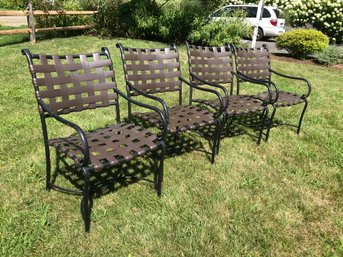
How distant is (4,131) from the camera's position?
402 centimetres

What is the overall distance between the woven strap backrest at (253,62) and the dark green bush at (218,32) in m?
5.55

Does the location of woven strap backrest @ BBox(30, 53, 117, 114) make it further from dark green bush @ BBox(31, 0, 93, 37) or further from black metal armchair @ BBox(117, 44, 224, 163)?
dark green bush @ BBox(31, 0, 93, 37)

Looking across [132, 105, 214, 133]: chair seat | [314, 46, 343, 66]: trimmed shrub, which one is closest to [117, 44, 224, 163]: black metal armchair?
[132, 105, 214, 133]: chair seat

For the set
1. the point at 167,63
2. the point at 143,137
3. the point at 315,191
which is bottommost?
the point at 315,191

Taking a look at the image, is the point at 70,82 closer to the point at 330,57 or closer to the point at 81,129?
the point at 81,129

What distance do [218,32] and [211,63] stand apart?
656 centimetres

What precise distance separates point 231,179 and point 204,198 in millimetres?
498

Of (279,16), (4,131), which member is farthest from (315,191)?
(279,16)

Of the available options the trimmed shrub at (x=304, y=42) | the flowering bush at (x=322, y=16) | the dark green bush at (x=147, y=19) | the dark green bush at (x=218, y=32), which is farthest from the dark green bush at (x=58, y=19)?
the flowering bush at (x=322, y=16)

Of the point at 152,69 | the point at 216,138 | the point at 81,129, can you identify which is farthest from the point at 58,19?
the point at 81,129

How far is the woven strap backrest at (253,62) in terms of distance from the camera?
449 cm

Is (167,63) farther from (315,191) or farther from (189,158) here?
(315,191)

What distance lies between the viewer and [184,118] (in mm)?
3350

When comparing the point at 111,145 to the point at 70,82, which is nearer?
the point at 111,145
